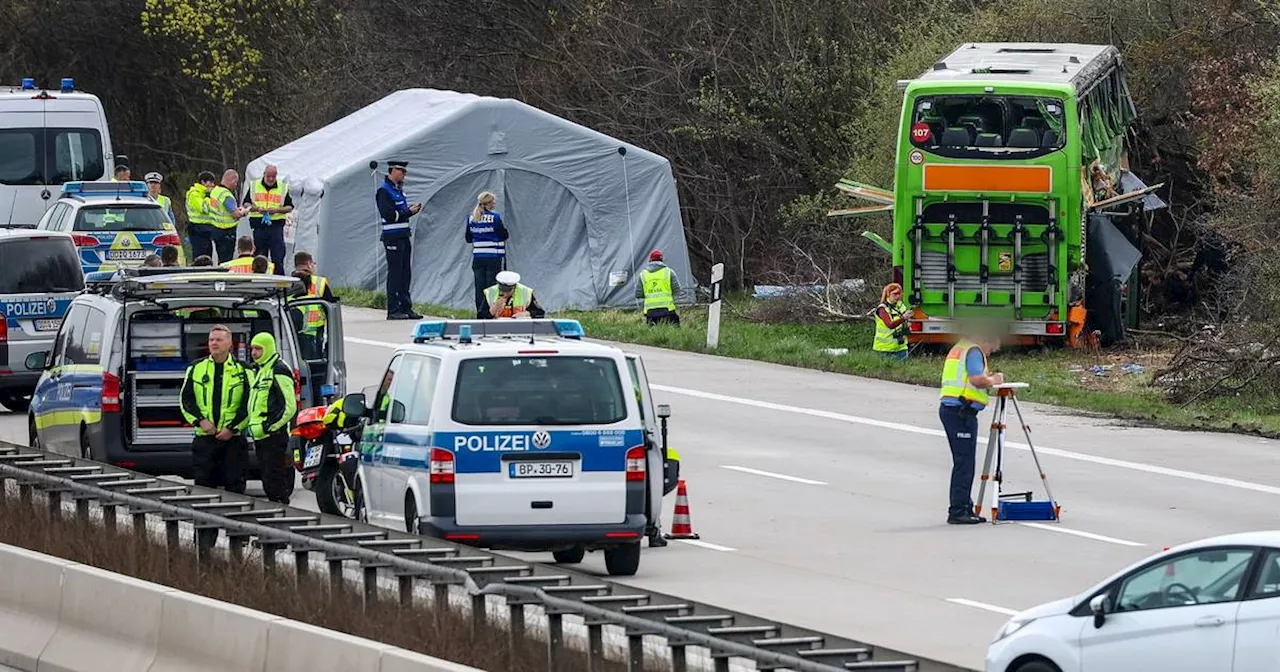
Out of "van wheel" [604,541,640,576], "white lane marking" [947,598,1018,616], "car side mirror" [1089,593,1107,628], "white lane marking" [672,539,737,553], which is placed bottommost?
"white lane marking" [947,598,1018,616]

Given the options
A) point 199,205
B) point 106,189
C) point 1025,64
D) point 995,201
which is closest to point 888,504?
point 995,201

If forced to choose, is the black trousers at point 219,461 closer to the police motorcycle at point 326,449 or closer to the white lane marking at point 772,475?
the police motorcycle at point 326,449

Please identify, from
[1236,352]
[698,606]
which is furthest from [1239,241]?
[698,606]

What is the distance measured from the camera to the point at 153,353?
18234 millimetres

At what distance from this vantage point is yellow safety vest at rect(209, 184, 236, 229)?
3416 centimetres

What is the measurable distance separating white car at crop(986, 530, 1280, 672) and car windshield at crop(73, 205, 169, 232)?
829 inches

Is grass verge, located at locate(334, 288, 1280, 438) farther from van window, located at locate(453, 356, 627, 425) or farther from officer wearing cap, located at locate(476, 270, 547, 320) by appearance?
van window, located at locate(453, 356, 627, 425)

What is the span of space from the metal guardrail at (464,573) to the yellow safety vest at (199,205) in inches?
760

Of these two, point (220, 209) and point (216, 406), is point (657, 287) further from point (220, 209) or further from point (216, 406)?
point (216, 406)

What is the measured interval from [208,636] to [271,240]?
76.3 feet

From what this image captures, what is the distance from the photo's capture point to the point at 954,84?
96.7 ft

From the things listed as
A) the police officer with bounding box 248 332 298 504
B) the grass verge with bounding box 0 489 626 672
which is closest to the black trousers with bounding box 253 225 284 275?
the police officer with bounding box 248 332 298 504

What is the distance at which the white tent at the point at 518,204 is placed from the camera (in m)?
36.2

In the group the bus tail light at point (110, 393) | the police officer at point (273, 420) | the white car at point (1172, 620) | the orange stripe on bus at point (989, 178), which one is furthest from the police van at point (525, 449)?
the orange stripe on bus at point (989, 178)
